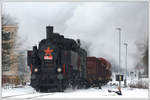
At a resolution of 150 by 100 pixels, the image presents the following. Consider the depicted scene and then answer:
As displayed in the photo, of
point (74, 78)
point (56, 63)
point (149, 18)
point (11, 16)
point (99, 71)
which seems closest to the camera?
point (149, 18)

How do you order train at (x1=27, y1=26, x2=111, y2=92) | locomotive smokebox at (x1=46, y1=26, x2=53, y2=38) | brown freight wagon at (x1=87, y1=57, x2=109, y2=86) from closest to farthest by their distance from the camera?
train at (x1=27, y1=26, x2=111, y2=92) → locomotive smokebox at (x1=46, y1=26, x2=53, y2=38) → brown freight wagon at (x1=87, y1=57, x2=109, y2=86)

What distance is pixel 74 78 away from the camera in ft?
79.8

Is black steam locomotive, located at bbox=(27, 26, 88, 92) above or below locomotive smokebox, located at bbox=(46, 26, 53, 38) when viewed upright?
below

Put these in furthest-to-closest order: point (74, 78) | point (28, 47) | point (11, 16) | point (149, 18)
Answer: point (28, 47) → point (11, 16) → point (74, 78) → point (149, 18)

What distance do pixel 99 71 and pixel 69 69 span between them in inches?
435

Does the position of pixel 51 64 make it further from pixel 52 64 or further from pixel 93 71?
pixel 93 71

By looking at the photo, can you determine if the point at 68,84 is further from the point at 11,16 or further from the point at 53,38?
the point at 11,16

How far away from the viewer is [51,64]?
22703 millimetres

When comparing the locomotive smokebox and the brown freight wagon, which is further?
the brown freight wagon

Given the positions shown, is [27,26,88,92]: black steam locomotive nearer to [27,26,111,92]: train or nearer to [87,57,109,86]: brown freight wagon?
[27,26,111,92]: train

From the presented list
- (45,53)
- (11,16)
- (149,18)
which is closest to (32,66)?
(45,53)

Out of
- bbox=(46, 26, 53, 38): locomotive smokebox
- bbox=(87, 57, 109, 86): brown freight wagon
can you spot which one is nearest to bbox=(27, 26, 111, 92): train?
bbox=(46, 26, 53, 38): locomotive smokebox

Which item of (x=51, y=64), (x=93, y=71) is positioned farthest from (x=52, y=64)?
(x=93, y=71)

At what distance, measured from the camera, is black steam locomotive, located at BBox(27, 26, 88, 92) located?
2222cm
